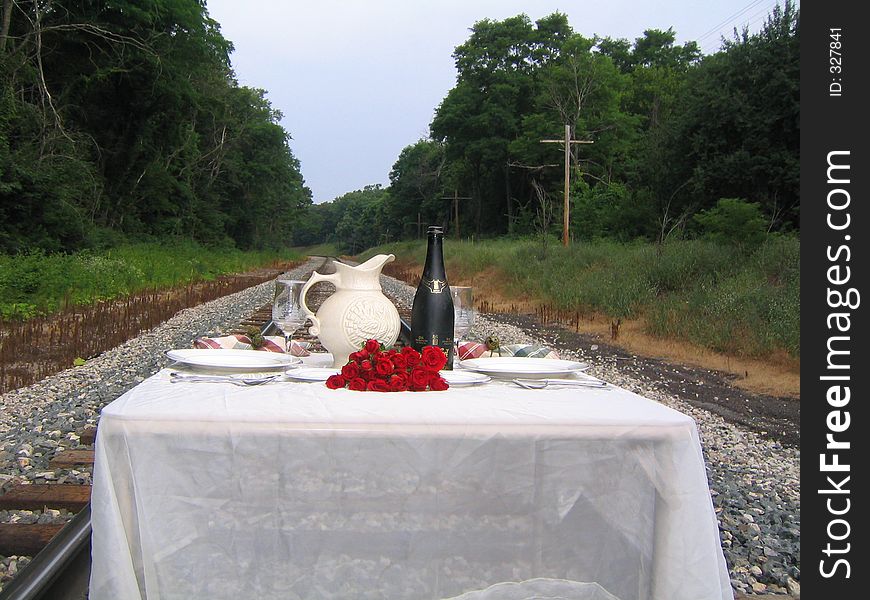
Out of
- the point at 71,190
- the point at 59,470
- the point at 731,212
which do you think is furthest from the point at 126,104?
the point at 59,470

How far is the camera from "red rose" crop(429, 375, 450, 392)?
162cm


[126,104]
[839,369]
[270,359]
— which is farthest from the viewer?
[126,104]

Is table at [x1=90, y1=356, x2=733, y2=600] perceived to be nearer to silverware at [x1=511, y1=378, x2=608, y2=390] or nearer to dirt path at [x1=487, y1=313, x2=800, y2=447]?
silverware at [x1=511, y1=378, x2=608, y2=390]

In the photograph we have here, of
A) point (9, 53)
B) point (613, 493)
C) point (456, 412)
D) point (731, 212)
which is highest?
point (9, 53)

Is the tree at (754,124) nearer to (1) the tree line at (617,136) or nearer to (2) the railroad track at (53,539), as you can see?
(1) the tree line at (617,136)

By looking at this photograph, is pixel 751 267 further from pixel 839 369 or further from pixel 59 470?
pixel 59 470

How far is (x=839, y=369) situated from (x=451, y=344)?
1.85 m

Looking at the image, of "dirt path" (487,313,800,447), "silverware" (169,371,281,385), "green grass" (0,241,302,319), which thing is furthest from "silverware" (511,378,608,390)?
"green grass" (0,241,302,319)

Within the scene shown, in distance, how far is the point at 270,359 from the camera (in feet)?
6.54

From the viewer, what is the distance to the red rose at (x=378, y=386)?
1.59m

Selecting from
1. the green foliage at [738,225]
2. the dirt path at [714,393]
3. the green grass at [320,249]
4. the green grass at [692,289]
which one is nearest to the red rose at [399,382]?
the dirt path at [714,393]

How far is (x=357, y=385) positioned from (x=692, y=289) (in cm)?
1049

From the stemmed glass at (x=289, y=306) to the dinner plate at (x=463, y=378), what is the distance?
609 mm

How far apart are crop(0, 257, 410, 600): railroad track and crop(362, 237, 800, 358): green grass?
6.37 m
